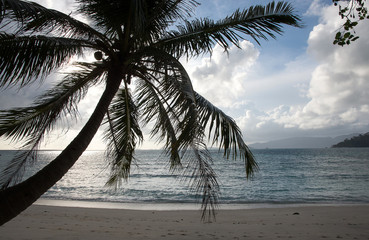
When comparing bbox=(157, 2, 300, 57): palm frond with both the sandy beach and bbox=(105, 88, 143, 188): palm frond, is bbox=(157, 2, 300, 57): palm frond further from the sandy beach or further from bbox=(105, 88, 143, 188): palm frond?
the sandy beach

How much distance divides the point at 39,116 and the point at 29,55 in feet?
4.31

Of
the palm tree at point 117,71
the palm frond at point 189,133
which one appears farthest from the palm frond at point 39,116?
the palm frond at point 189,133

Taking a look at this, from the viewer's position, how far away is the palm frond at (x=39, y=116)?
4.28 meters

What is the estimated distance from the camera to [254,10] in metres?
4.27

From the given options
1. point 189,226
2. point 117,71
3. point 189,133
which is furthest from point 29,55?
point 189,226

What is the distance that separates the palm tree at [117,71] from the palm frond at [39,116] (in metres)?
0.02

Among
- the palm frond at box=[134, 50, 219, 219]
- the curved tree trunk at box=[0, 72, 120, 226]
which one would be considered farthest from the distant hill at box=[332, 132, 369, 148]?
the curved tree trunk at box=[0, 72, 120, 226]

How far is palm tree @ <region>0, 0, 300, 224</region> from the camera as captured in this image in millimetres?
3253

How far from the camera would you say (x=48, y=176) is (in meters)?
3.24

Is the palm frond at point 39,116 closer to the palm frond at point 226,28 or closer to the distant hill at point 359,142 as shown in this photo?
the palm frond at point 226,28

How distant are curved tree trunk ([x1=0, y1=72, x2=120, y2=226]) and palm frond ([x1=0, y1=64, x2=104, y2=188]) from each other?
0.84 meters

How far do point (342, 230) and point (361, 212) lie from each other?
3753mm

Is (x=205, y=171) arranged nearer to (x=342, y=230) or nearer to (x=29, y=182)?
(x=29, y=182)

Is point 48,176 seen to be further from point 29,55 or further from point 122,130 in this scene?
point 122,130
